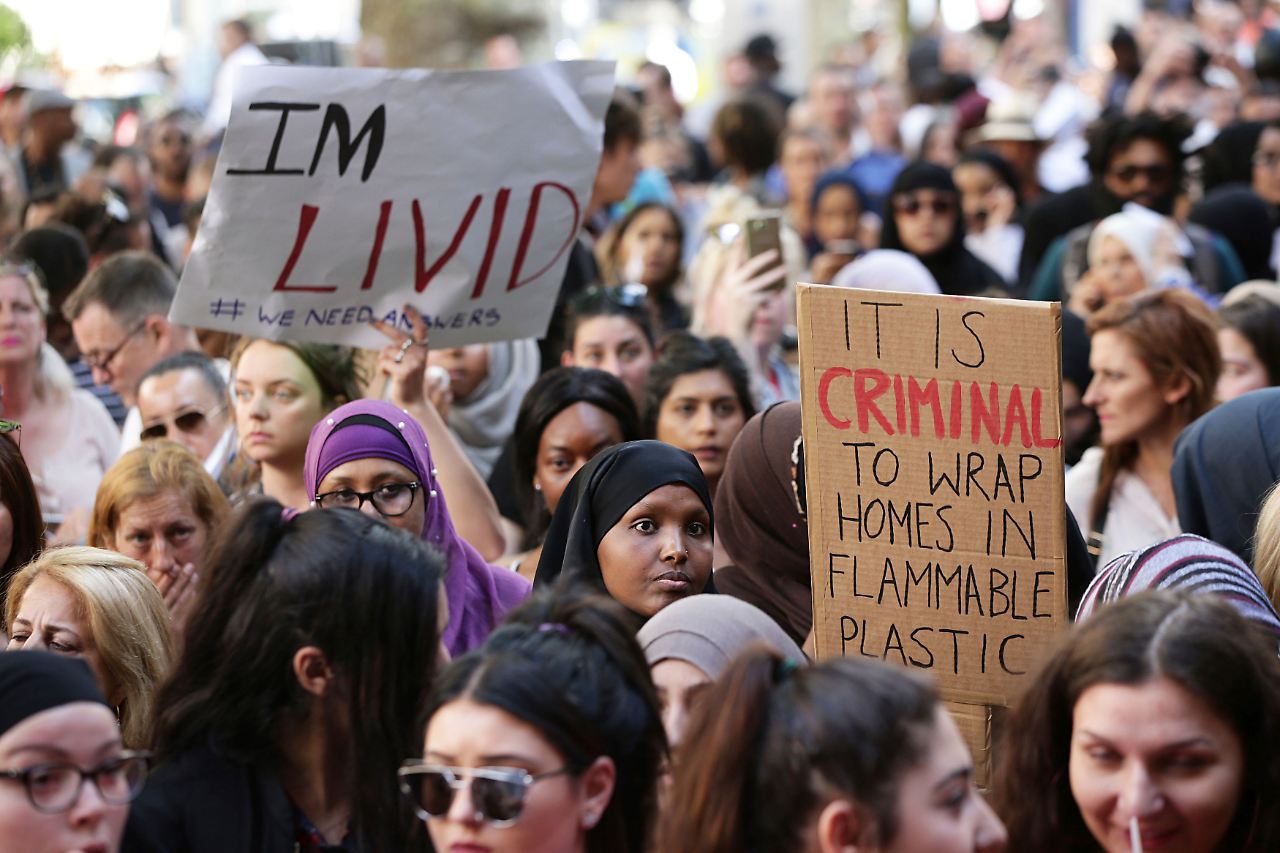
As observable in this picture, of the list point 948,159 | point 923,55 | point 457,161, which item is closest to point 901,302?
point 457,161

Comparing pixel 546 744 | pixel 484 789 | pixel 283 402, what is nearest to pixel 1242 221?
pixel 283 402

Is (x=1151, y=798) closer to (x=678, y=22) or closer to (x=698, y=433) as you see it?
(x=698, y=433)

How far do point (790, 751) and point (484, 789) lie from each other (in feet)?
1.51

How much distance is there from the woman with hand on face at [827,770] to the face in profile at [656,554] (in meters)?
1.55

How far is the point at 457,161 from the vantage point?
546cm

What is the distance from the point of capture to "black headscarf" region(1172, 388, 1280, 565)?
186 inches

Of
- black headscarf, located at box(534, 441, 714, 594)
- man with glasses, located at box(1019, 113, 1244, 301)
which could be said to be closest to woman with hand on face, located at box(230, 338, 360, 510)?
black headscarf, located at box(534, 441, 714, 594)

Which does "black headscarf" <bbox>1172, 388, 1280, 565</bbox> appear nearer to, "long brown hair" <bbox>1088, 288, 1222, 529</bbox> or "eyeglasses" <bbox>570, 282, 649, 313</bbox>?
"long brown hair" <bbox>1088, 288, 1222, 529</bbox>

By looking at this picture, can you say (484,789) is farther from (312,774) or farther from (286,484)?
(286,484)

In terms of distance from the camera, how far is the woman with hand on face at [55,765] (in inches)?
105

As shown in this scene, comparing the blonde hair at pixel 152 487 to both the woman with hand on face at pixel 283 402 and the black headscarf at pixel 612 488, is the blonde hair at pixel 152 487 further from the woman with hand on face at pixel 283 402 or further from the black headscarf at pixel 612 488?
the black headscarf at pixel 612 488

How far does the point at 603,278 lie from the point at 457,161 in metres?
3.07

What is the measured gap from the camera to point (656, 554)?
425 cm

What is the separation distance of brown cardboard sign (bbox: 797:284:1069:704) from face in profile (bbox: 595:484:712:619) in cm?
52
